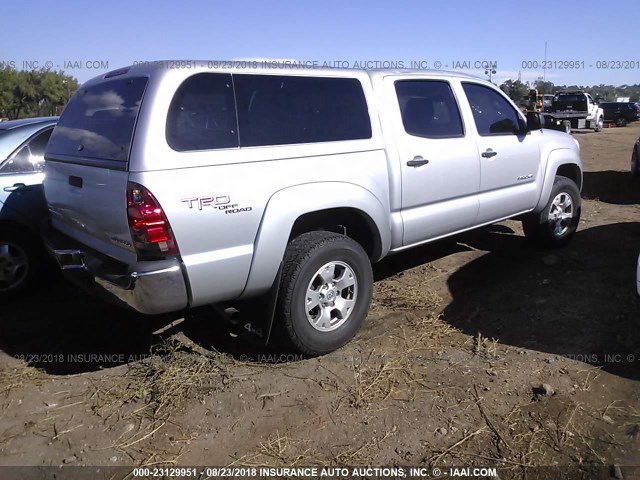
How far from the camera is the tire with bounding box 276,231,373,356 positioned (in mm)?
3404

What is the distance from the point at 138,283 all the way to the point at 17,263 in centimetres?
257

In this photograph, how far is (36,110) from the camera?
117 feet

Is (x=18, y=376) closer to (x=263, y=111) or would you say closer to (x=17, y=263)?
(x=17, y=263)

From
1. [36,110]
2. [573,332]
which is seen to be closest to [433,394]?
[573,332]

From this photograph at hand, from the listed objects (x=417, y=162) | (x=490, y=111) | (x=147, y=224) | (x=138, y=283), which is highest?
(x=490, y=111)

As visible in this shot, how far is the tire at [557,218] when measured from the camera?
5.54m

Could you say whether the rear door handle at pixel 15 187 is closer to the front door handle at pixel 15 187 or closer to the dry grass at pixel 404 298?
the front door handle at pixel 15 187

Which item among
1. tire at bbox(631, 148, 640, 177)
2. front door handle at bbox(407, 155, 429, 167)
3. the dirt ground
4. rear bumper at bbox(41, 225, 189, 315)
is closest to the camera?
the dirt ground

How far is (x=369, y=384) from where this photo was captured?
11.0 feet

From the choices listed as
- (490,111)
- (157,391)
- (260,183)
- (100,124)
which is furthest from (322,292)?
(490,111)

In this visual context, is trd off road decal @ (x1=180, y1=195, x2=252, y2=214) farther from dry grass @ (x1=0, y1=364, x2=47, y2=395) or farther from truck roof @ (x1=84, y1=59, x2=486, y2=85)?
dry grass @ (x1=0, y1=364, x2=47, y2=395)

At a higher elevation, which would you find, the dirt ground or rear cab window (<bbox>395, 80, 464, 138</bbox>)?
rear cab window (<bbox>395, 80, 464, 138</bbox>)

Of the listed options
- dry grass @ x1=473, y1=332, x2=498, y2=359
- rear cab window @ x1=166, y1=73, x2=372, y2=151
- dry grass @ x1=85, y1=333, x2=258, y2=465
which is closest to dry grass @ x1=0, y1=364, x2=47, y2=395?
dry grass @ x1=85, y1=333, x2=258, y2=465

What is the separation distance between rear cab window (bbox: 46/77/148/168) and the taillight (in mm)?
210
